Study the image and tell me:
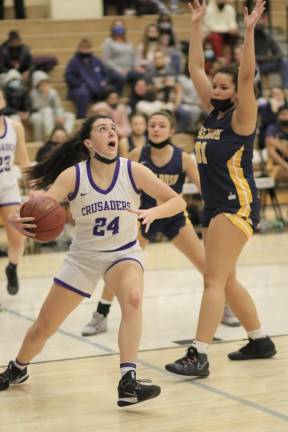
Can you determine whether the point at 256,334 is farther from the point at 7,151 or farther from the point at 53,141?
the point at 53,141

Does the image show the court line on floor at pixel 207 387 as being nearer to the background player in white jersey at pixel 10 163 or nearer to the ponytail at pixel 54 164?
the ponytail at pixel 54 164

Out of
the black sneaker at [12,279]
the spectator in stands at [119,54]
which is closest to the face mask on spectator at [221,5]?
the spectator in stands at [119,54]

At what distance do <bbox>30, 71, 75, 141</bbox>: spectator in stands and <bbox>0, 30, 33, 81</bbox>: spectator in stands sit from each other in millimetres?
399

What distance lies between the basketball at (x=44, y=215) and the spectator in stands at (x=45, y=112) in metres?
9.26

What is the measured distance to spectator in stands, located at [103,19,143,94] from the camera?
16141 mm

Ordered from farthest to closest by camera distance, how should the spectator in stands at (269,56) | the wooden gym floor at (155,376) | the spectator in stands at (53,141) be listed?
the spectator in stands at (269,56) → the spectator in stands at (53,141) → the wooden gym floor at (155,376)

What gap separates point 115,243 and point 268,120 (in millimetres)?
10325

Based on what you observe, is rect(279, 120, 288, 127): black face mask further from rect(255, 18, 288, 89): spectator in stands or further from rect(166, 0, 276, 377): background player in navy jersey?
rect(166, 0, 276, 377): background player in navy jersey

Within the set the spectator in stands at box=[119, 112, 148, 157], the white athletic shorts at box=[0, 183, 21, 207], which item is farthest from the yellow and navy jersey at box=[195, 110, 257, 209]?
the spectator in stands at box=[119, 112, 148, 157]

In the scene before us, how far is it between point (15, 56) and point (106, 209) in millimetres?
10280

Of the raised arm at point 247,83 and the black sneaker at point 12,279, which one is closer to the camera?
the raised arm at point 247,83

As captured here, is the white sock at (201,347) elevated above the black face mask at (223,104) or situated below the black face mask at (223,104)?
below

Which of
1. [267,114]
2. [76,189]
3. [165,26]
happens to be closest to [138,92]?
[165,26]

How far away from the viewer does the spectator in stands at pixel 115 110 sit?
45.3 ft
